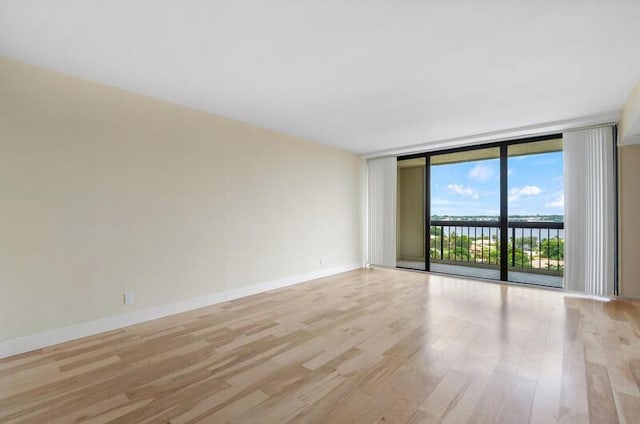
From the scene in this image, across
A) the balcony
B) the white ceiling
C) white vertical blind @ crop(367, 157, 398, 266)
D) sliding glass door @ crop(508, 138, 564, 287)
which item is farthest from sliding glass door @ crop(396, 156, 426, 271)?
the white ceiling

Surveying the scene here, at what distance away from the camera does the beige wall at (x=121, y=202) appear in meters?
2.45

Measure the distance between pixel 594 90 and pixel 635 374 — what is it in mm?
2570

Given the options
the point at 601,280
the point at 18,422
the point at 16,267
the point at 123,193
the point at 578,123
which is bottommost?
the point at 18,422

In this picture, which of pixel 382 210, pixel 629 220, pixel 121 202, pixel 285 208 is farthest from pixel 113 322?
pixel 629 220

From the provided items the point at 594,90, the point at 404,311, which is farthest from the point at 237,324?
the point at 594,90

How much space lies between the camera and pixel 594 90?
293 centimetres

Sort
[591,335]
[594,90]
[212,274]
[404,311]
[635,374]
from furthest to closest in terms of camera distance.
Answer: [212,274], [404,311], [594,90], [591,335], [635,374]

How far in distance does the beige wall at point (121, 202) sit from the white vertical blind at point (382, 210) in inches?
A: 83.2

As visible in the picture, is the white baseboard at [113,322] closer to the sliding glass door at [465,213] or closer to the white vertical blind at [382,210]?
the white vertical blind at [382,210]

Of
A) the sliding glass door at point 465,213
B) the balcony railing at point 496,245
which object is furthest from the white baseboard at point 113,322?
the balcony railing at point 496,245

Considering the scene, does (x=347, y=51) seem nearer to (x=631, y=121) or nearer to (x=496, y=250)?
(x=631, y=121)

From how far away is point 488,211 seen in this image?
17.4 feet

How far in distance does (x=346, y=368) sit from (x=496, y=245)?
15.9 ft

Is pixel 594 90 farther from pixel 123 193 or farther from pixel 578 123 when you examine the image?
pixel 123 193
